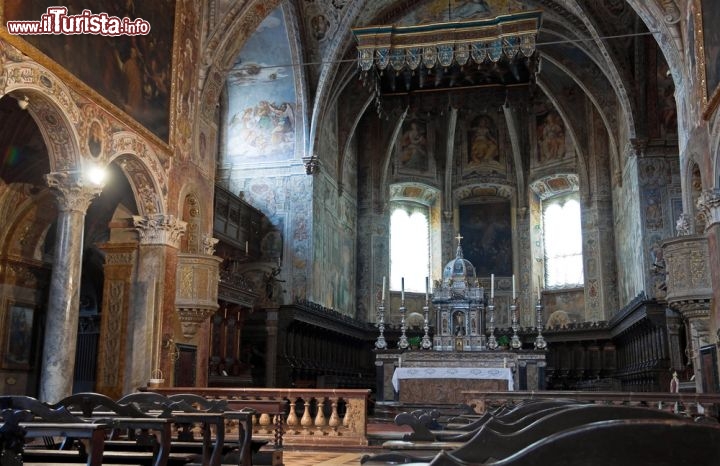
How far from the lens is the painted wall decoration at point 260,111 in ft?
74.4

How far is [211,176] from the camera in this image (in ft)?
56.7

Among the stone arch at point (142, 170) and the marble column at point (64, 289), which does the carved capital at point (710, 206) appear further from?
the marble column at point (64, 289)

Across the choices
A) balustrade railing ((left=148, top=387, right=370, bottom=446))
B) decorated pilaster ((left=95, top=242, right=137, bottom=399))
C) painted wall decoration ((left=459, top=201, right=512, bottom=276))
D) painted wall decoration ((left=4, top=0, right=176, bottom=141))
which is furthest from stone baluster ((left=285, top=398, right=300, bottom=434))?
painted wall decoration ((left=459, top=201, right=512, bottom=276))

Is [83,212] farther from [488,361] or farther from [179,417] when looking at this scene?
[488,361]

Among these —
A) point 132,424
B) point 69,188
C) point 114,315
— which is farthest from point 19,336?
point 132,424

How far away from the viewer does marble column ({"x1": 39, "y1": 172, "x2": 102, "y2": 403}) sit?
11656 millimetres

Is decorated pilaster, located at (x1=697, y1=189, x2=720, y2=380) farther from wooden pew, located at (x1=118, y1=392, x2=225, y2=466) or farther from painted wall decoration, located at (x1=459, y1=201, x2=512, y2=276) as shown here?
painted wall decoration, located at (x1=459, y1=201, x2=512, y2=276)

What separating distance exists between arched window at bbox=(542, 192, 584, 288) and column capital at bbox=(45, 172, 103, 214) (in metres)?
19.2

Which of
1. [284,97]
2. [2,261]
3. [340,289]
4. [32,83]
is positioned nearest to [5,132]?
[2,261]

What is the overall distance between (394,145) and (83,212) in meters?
17.5

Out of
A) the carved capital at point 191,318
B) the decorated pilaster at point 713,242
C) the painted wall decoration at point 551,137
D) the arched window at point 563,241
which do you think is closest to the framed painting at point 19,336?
the carved capital at point 191,318

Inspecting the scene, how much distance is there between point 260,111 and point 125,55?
31.6 ft

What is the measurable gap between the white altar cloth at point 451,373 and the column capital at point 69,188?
8.14m

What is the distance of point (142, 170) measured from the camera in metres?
14.4
